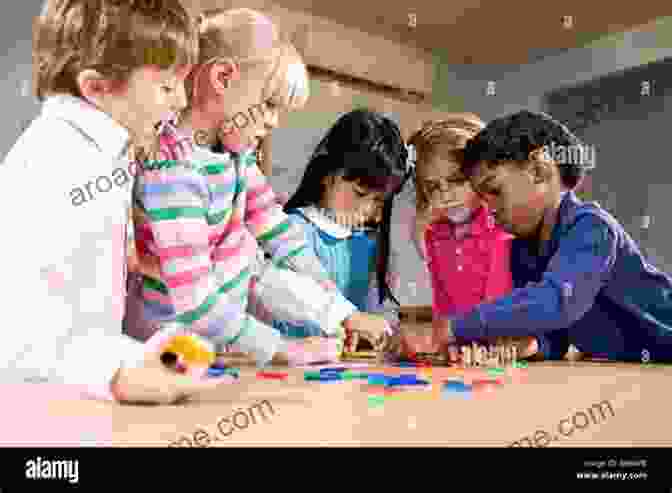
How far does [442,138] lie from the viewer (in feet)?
3.61

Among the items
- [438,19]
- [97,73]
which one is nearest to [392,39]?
[438,19]

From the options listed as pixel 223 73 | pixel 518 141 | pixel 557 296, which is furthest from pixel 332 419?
pixel 518 141

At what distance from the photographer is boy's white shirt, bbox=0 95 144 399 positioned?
41cm

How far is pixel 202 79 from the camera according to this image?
2.25 feet

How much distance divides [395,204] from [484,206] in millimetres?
158

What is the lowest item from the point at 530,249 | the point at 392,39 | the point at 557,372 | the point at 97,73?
the point at 557,372

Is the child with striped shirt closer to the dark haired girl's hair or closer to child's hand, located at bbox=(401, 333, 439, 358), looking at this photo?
child's hand, located at bbox=(401, 333, 439, 358)

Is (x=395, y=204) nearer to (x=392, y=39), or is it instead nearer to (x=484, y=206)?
(x=484, y=206)

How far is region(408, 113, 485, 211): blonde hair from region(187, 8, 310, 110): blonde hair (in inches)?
15.1

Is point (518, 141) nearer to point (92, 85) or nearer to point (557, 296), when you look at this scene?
point (557, 296)

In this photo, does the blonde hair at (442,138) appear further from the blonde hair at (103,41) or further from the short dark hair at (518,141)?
the blonde hair at (103,41)

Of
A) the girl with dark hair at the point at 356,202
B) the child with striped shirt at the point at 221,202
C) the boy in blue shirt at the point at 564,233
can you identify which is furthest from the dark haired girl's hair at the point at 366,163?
the child with striped shirt at the point at 221,202

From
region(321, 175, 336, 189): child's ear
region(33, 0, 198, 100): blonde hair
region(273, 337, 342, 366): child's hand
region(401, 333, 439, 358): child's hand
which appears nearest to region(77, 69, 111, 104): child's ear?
region(33, 0, 198, 100): blonde hair
